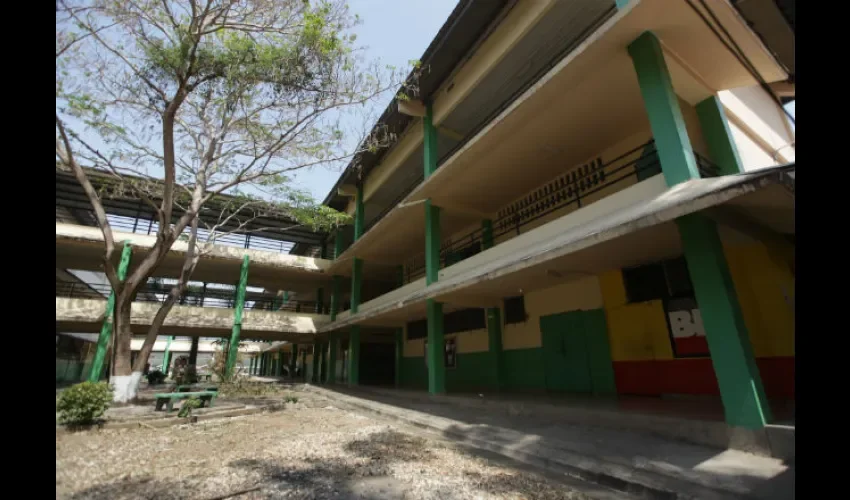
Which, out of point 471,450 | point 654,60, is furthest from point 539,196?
point 471,450

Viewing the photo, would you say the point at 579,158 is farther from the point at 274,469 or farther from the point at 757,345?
the point at 274,469

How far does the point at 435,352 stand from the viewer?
11.0 m

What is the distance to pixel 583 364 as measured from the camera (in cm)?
917

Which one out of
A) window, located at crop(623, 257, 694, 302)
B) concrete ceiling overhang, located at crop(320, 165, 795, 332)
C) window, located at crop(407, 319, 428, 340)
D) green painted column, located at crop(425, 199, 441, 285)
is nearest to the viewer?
concrete ceiling overhang, located at crop(320, 165, 795, 332)

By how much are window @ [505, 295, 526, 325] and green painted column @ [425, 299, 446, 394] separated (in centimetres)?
223

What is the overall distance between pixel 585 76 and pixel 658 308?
507cm

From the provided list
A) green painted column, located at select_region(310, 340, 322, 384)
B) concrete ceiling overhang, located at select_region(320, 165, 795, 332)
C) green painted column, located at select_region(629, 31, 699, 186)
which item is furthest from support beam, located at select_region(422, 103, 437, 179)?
green painted column, located at select_region(310, 340, 322, 384)

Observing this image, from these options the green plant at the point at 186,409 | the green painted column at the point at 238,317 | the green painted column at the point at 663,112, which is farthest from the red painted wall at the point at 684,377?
the green painted column at the point at 238,317

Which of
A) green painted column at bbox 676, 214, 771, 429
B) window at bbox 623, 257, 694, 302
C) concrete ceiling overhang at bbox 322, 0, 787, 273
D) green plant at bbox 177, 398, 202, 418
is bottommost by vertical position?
green plant at bbox 177, 398, 202, 418

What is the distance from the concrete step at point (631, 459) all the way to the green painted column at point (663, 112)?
3775 mm

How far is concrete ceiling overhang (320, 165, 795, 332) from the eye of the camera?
4363 mm

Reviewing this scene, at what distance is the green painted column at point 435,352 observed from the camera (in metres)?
10.7

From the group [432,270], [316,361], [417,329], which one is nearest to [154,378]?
[316,361]

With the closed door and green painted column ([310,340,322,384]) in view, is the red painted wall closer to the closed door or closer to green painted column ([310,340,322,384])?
the closed door
